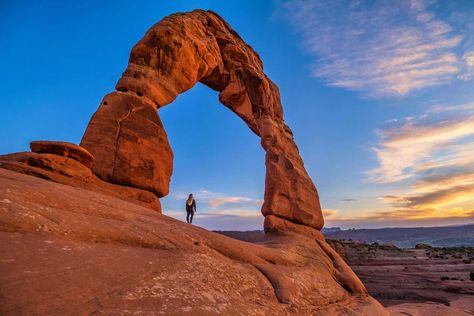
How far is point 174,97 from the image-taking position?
9969 mm

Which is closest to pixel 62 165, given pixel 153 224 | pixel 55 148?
pixel 55 148

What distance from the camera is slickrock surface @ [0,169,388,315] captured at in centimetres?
249

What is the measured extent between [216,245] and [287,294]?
1.42m

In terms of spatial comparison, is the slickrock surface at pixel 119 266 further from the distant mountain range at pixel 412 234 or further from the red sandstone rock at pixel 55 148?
the distant mountain range at pixel 412 234

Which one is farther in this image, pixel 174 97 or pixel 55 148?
pixel 174 97

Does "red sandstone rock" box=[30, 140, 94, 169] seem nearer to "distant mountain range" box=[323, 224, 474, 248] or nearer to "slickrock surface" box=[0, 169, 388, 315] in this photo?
"slickrock surface" box=[0, 169, 388, 315]

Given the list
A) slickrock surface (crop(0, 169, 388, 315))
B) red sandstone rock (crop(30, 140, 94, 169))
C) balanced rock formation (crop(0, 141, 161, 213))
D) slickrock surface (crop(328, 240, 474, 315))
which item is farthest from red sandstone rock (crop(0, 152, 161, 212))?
slickrock surface (crop(328, 240, 474, 315))

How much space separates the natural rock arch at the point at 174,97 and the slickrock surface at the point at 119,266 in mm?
3250

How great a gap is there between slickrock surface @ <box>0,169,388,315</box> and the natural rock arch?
10.7 feet

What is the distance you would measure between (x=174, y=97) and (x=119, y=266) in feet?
24.8

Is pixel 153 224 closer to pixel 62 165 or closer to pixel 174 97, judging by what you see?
pixel 62 165

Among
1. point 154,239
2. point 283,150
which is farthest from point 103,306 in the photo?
point 283,150

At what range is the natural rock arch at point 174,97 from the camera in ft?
26.2

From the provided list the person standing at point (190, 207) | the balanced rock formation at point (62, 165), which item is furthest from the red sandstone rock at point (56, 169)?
the person standing at point (190, 207)
